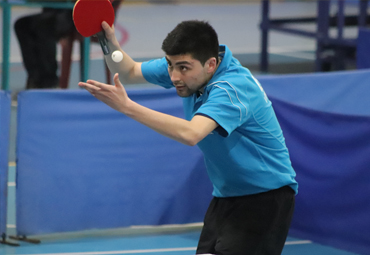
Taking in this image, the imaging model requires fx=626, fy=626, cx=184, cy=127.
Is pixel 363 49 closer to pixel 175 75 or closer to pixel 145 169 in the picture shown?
pixel 145 169

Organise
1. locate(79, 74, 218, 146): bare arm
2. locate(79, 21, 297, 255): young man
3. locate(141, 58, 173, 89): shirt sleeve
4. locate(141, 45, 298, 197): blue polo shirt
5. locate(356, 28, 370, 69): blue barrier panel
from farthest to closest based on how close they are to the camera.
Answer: locate(356, 28, 370, 69): blue barrier panel, locate(141, 58, 173, 89): shirt sleeve, locate(141, 45, 298, 197): blue polo shirt, locate(79, 21, 297, 255): young man, locate(79, 74, 218, 146): bare arm

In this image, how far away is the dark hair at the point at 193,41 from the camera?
106 inches

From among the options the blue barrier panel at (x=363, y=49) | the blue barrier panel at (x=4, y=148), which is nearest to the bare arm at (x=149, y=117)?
the blue barrier panel at (x=4, y=148)

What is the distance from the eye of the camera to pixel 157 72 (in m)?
3.27

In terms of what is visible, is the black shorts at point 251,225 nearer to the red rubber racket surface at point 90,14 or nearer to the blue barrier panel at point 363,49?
Answer: the red rubber racket surface at point 90,14

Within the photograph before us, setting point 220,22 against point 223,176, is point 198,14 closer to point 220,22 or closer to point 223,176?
point 220,22

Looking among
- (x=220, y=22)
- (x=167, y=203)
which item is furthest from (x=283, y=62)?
(x=167, y=203)

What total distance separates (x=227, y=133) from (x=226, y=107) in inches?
4.3

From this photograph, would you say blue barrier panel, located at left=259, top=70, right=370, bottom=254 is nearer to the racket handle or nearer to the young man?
the young man

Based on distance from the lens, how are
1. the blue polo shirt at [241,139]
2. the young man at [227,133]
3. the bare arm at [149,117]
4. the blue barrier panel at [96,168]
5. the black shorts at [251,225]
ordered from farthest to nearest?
1. the blue barrier panel at [96,168]
2. the black shorts at [251,225]
3. the blue polo shirt at [241,139]
4. the young man at [227,133]
5. the bare arm at [149,117]

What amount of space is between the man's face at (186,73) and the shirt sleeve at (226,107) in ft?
0.29

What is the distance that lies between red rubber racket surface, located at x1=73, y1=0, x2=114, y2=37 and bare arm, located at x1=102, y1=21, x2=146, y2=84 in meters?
0.06

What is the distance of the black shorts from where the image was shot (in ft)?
9.64

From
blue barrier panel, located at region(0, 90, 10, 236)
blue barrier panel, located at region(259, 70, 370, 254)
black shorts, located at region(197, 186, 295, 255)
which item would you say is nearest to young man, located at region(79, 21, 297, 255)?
black shorts, located at region(197, 186, 295, 255)
